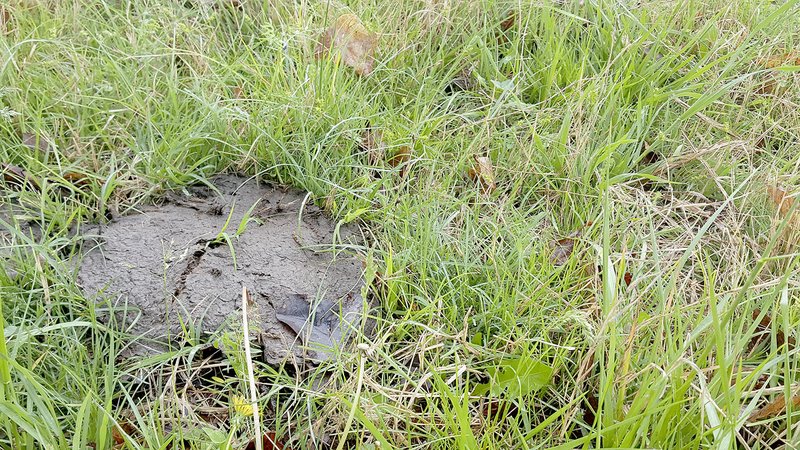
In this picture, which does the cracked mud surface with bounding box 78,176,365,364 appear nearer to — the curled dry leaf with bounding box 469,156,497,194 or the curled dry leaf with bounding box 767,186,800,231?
the curled dry leaf with bounding box 469,156,497,194

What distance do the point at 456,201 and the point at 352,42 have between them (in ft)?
2.70

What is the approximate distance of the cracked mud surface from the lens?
1716 millimetres

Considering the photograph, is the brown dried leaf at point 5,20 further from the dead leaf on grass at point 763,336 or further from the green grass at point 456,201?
the dead leaf on grass at point 763,336

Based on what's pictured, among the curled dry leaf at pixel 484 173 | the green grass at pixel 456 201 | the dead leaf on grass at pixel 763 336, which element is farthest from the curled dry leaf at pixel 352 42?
the dead leaf on grass at pixel 763 336

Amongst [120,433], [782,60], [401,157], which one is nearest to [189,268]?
[120,433]

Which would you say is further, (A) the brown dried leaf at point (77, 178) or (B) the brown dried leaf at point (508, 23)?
(B) the brown dried leaf at point (508, 23)

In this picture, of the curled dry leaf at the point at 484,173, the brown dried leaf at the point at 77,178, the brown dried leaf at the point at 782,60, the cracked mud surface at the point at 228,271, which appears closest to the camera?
the cracked mud surface at the point at 228,271

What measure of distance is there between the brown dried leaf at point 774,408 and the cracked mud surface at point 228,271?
3.17 ft

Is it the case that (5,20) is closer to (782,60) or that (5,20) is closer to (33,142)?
(33,142)

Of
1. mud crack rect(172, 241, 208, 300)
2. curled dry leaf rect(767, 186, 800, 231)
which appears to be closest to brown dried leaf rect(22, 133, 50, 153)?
mud crack rect(172, 241, 208, 300)

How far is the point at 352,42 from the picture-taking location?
2473mm

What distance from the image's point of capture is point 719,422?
1.38 meters

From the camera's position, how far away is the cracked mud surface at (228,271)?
1.72 m

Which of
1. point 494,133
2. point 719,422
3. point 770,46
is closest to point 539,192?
point 494,133
